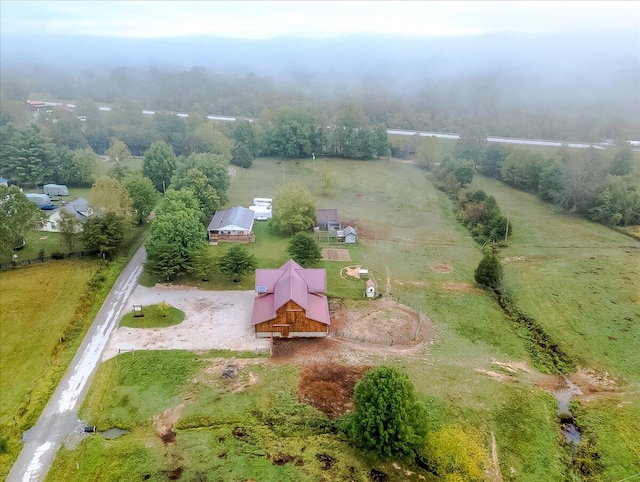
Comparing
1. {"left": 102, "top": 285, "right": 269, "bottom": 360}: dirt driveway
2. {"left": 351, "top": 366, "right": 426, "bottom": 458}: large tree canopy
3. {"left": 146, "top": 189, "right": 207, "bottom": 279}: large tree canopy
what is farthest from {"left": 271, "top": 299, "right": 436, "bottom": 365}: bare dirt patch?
{"left": 146, "top": 189, "right": 207, "bottom": 279}: large tree canopy

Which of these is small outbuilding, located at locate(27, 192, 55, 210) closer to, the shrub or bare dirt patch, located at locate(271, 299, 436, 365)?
bare dirt patch, located at locate(271, 299, 436, 365)

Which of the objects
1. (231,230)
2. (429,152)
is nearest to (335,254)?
(231,230)

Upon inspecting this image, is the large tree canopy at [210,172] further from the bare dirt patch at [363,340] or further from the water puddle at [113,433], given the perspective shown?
the water puddle at [113,433]

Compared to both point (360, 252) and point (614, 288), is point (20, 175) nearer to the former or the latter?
point (360, 252)

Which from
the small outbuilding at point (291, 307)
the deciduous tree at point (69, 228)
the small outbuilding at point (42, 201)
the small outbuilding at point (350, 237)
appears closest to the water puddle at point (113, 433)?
the small outbuilding at point (291, 307)

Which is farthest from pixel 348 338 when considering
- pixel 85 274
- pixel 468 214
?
pixel 468 214

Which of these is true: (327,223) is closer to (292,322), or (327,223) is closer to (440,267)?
(440,267)
